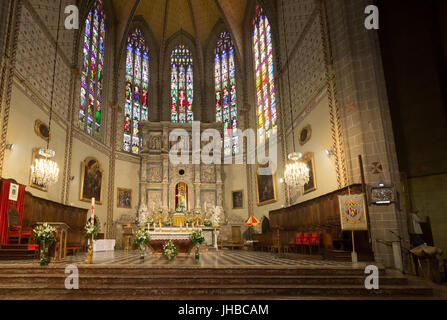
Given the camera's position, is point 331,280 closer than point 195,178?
Yes

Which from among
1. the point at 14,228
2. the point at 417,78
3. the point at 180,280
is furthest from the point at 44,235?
the point at 417,78

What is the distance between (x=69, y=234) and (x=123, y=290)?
30.1ft

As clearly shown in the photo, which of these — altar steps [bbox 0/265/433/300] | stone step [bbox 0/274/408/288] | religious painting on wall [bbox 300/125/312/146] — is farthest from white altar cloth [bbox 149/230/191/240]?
religious painting on wall [bbox 300/125/312/146]

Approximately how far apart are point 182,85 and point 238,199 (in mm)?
10555

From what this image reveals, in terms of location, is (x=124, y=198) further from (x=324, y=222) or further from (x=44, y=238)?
(x=324, y=222)

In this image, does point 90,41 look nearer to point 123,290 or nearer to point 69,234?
point 69,234

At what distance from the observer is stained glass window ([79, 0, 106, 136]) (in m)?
19.4

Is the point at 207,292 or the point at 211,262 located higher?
the point at 211,262

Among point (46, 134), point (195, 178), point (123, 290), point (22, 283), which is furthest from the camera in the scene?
point (195, 178)

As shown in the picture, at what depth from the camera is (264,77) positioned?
21.2 metres

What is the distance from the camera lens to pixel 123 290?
22.0ft

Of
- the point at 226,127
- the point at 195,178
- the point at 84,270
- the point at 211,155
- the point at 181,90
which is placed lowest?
the point at 84,270

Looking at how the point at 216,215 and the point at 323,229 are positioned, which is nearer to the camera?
the point at 323,229
